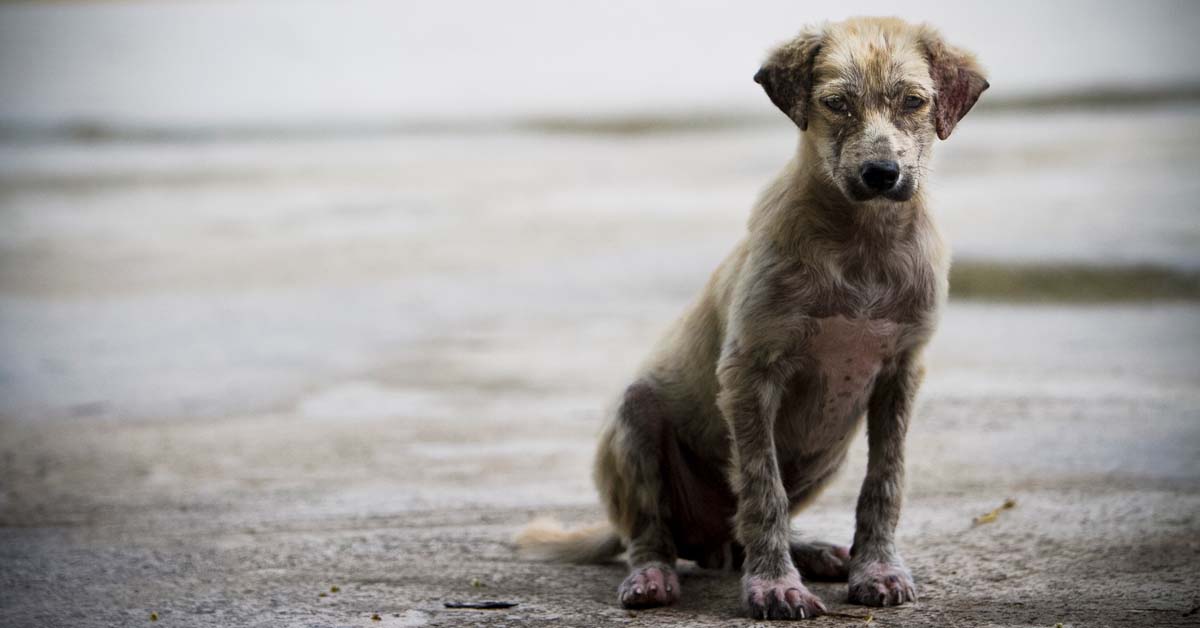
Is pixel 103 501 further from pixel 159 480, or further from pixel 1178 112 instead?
pixel 1178 112

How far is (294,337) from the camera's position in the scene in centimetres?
996

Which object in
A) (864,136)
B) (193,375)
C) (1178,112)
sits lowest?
(193,375)

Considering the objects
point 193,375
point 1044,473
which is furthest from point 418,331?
point 1044,473

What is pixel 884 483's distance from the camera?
471 cm

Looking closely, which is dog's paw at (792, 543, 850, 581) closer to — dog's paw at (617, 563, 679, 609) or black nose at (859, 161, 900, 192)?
dog's paw at (617, 563, 679, 609)

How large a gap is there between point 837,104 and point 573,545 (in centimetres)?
203

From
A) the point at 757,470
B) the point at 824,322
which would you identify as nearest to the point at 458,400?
the point at 757,470

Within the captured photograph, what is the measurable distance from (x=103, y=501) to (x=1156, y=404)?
5338 millimetres

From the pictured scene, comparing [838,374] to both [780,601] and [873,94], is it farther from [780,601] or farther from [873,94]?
[873,94]

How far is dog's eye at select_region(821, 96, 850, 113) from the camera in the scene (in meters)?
4.35

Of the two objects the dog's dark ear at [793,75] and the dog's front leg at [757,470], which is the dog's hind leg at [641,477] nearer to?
the dog's front leg at [757,470]

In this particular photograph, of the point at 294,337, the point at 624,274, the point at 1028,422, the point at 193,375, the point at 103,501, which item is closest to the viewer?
the point at 103,501

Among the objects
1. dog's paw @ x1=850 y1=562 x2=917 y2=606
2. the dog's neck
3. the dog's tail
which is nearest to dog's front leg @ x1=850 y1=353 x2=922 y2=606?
dog's paw @ x1=850 y1=562 x2=917 y2=606

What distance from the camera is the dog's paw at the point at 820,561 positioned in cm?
496
